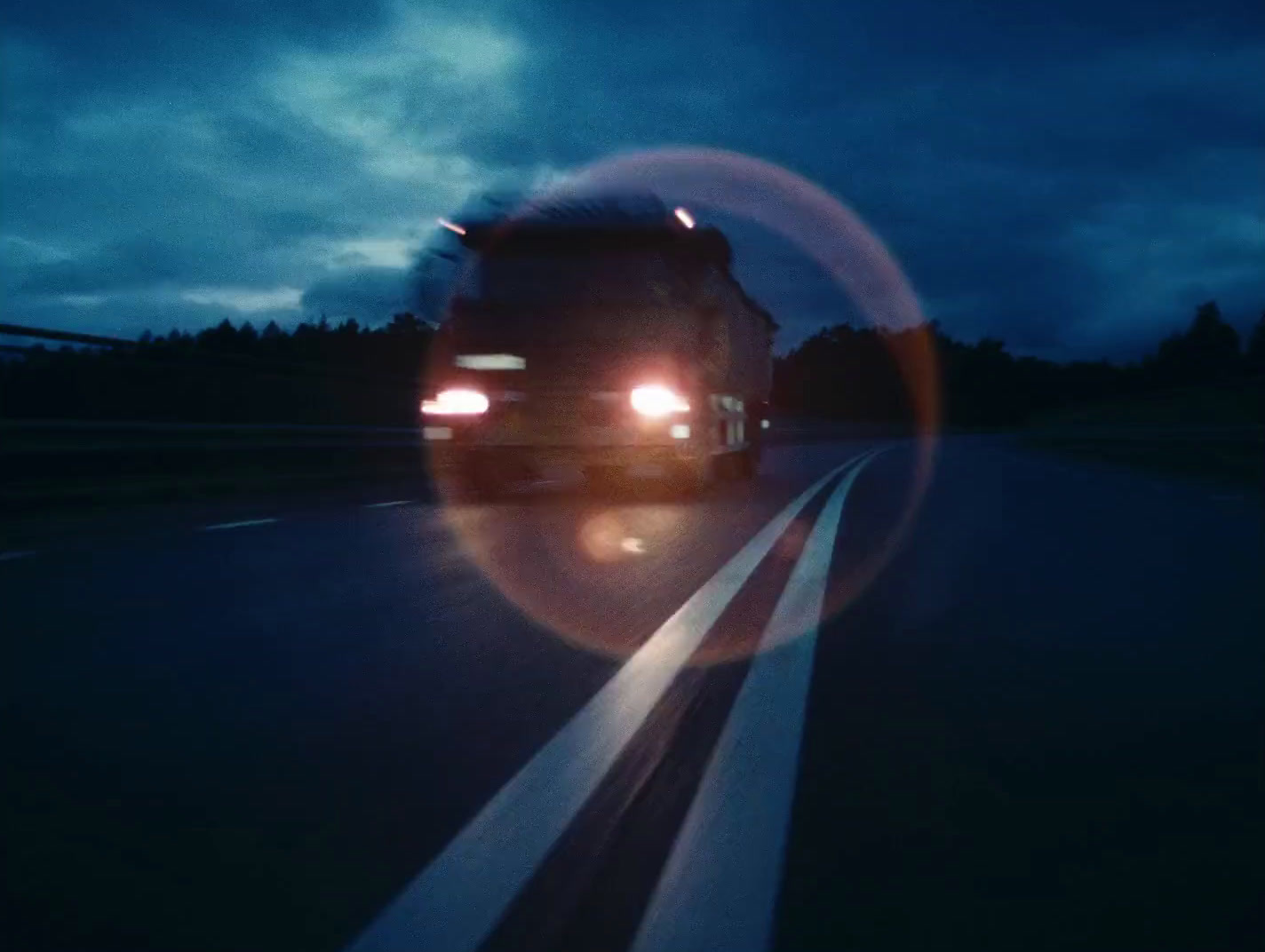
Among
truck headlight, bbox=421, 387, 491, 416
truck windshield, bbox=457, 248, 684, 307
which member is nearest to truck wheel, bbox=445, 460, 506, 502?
truck headlight, bbox=421, 387, 491, 416

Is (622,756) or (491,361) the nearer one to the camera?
(622,756)

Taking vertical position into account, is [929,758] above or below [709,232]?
below

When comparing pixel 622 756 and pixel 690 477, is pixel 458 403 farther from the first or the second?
pixel 622 756

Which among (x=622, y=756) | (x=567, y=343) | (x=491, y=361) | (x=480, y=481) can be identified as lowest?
(x=480, y=481)

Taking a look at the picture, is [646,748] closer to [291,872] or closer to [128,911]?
[291,872]

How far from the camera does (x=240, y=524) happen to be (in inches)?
526

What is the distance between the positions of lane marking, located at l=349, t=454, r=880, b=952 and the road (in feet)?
0.05

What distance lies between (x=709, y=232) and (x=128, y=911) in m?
16.9

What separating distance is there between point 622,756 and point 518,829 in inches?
37.3

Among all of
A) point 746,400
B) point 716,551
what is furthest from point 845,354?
point 716,551

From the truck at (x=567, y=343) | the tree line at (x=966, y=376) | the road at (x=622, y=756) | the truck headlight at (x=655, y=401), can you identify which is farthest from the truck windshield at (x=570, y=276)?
the tree line at (x=966, y=376)

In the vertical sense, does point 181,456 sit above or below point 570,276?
below

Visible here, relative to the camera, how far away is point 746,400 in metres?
26.2

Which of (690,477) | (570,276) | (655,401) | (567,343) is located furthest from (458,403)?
(690,477)
